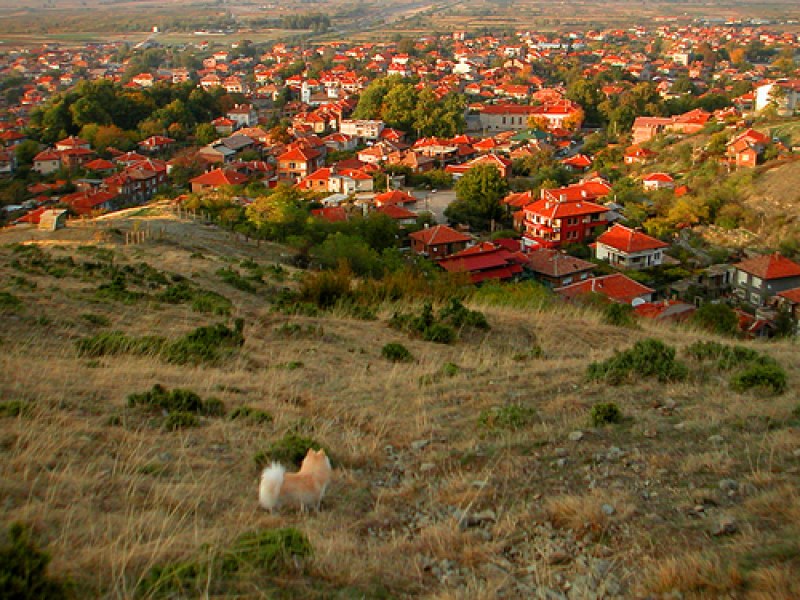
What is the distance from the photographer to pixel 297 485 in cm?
275

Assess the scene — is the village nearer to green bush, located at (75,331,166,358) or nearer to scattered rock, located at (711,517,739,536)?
green bush, located at (75,331,166,358)

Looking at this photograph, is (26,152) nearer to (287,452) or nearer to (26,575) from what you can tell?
(287,452)

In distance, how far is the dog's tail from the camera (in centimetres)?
267

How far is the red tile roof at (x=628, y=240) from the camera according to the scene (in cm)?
2029

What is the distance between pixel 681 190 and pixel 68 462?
84.7ft

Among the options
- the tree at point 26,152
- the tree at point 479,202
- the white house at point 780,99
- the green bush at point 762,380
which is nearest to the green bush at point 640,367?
the green bush at point 762,380

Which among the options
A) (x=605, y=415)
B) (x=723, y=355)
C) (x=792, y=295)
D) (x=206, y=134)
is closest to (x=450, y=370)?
(x=605, y=415)

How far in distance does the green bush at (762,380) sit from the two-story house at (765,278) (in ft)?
47.3

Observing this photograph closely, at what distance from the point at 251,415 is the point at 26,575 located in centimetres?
187

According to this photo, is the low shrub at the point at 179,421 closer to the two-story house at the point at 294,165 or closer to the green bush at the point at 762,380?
the green bush at the point at 762,380

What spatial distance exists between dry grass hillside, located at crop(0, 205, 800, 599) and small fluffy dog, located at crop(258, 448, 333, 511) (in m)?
0.05

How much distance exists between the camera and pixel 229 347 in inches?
215

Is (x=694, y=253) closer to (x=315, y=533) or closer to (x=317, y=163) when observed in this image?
(x=317, y=163)

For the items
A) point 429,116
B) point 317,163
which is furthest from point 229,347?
point 429,116
